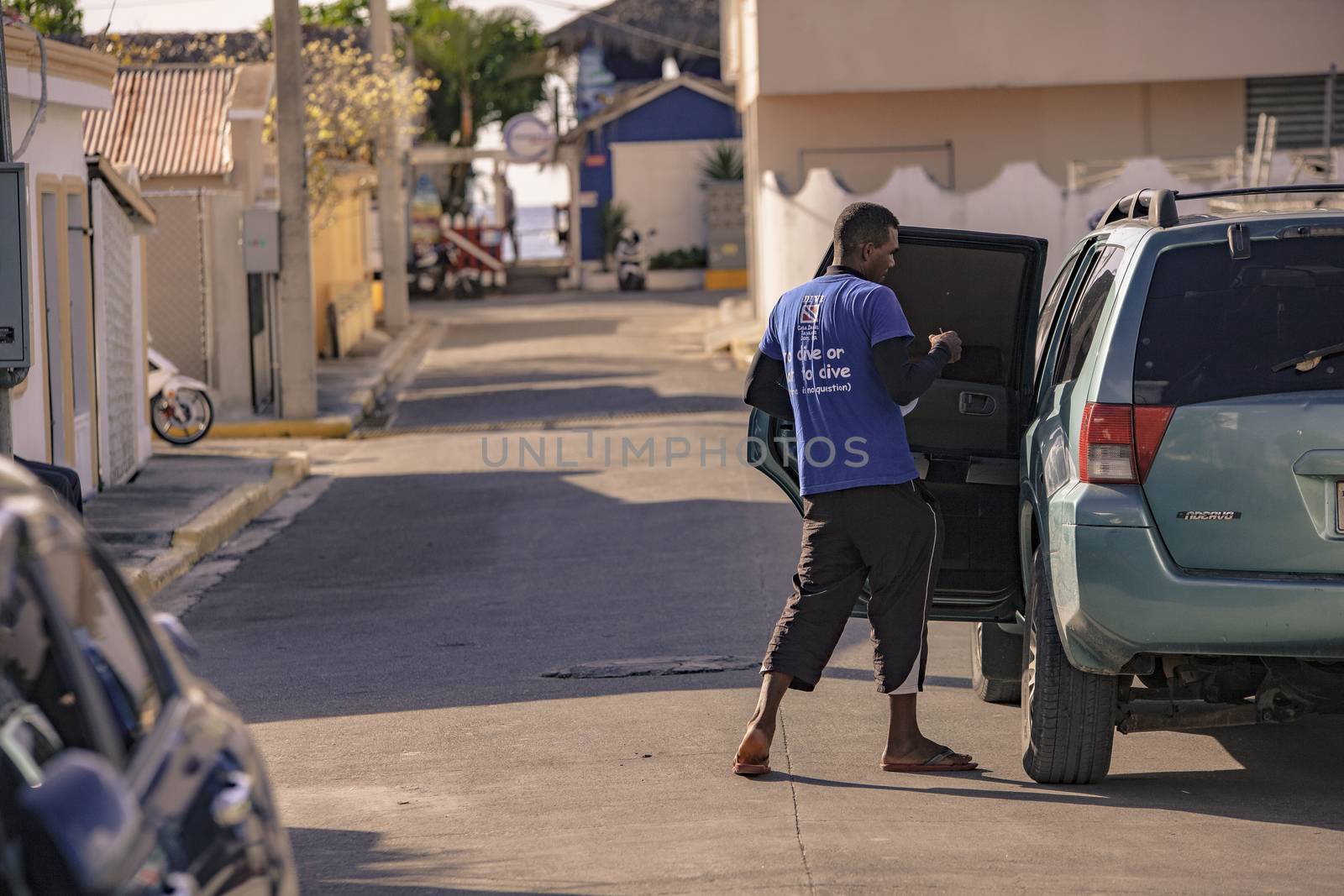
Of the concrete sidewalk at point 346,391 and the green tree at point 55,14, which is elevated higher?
the green tree at point 55,14

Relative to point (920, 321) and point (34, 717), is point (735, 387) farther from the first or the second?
point (34, 717)

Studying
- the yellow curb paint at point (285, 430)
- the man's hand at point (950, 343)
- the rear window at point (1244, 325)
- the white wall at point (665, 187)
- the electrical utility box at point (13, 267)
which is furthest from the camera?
the white wall at point (665, 187)

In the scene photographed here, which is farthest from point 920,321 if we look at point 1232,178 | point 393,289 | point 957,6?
point 393,289

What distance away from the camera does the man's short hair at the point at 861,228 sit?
20.2 feet

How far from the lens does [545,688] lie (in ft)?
25.7

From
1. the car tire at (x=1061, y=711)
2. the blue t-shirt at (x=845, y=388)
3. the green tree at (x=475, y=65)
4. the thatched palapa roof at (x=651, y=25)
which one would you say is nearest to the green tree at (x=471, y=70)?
the green tree at (x=475, y=65)

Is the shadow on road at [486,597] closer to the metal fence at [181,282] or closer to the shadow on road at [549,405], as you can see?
the shadow on road at [549,405]

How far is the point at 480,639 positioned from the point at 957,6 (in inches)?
764

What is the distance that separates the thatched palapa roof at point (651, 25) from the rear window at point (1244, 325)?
5204 cm

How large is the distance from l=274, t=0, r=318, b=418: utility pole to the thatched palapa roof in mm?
37253

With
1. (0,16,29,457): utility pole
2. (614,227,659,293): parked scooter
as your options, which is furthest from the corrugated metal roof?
(614,227,659,293): parked scooter

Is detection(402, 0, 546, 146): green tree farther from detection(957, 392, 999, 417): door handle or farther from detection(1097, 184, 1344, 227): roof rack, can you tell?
detection(1097, 184, 1344, 227): roof rack

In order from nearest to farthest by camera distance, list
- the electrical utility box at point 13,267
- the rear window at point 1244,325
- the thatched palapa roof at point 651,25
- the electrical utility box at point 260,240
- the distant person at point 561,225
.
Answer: the rear window at point 1244,325 < the electrical utility box at point 13,267 < the electrical utility box at point 260,240 < the thatched palapa roof at point 651,25 < the distant person at point 561,225

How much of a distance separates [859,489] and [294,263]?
15.3 meters
